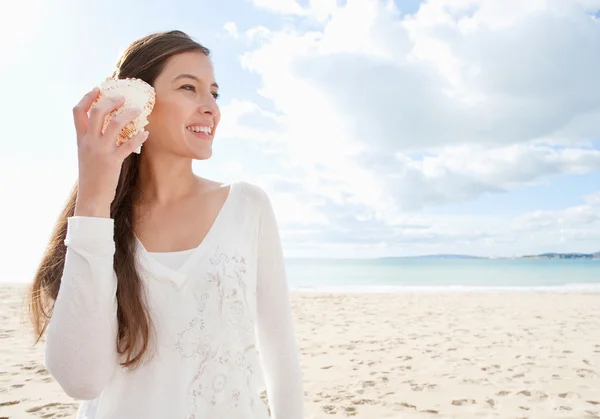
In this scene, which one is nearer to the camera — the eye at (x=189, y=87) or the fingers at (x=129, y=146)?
the fingers at (x=129, y=146)

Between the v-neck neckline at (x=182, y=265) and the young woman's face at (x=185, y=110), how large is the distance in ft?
1.02

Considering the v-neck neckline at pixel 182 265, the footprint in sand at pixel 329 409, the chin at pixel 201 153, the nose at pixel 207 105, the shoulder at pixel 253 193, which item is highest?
the nose at pixel 207 105

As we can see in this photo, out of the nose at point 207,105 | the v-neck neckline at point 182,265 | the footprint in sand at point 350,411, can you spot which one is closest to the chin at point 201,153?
A: the nose at point 207,105

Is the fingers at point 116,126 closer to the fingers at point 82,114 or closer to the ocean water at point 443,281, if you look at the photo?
the fingers at point 82,114

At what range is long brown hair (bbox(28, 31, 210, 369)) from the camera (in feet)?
5.35

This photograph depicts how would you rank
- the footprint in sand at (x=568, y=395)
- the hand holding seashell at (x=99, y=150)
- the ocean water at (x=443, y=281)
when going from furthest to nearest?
the ocean water at (x=443, y=281)
the footprint in sand at (x=568, y=395)
the hand holding seashell at (x=99, y=150)

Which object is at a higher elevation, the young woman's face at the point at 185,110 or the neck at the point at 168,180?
the young woman's face at the point at 185,110

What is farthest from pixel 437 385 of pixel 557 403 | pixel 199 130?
pixel 199 130

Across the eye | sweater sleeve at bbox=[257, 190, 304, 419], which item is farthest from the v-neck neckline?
the eye

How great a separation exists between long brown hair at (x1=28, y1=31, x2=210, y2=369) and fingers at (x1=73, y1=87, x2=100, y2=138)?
0.49 m

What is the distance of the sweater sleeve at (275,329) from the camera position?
1.79 meters

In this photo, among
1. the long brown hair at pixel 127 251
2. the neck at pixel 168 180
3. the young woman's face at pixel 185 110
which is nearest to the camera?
the long brown hair at pixel 127 251

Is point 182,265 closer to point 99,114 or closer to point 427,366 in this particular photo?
point 99,114

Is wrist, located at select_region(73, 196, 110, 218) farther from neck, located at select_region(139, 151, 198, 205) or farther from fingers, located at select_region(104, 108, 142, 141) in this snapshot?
neck, located at select_region(139, 151, 198, 205)
